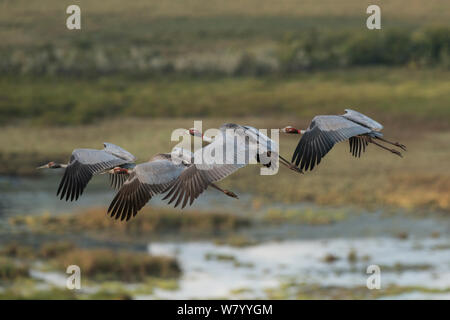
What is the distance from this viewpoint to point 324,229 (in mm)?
46562

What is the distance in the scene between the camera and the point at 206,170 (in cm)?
1028

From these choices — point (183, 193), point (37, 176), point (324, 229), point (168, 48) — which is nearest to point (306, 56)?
point (168, 48)

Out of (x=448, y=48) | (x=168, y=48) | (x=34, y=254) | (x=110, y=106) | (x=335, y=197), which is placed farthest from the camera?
(x=168, y=48)

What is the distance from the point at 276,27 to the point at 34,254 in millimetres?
59309

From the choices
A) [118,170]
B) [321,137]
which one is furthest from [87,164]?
[321,137]

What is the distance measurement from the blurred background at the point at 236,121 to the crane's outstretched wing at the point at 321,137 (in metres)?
27.2

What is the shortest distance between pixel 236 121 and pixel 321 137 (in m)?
53.5

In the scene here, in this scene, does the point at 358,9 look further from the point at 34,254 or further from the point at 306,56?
the point at 34,254

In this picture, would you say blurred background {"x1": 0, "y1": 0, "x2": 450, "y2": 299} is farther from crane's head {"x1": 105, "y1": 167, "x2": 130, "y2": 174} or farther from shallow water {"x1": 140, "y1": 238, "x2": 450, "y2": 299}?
crane's head {"x1": 105, "y1": 167, "x2": 130, "y2": 174}

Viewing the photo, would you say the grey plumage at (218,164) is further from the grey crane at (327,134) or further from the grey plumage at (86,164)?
the grey plumage at (86,164)

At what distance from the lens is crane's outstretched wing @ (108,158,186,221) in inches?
427

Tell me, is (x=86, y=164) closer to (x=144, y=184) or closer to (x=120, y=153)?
(x=120, y=153)

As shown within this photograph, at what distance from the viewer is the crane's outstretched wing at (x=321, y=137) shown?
10688 millimetres

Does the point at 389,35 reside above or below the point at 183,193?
above
